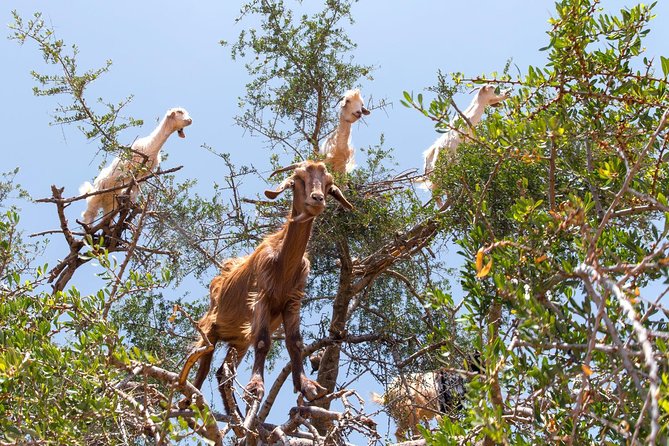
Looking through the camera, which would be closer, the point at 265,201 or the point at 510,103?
the point at 510,103

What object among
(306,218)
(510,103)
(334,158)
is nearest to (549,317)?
(510,103)

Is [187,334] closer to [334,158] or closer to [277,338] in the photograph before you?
[277,338]

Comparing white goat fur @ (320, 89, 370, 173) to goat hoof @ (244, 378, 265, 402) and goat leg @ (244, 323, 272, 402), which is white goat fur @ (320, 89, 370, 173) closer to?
goat leg @ (244, 323, 272, 402)

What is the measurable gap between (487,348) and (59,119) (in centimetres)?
657

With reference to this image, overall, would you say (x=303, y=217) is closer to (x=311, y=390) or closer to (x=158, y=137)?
(x=311, y=390)

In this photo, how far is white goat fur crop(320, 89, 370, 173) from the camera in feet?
36.4

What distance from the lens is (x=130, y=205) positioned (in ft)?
31.0

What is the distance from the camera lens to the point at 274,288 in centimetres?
679

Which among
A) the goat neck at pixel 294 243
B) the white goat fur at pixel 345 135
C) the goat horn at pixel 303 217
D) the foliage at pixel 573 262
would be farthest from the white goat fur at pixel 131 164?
the foliage at pixel 573 262

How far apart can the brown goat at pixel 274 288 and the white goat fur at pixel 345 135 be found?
161 inches

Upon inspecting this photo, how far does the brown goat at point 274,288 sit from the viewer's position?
21.5 ft

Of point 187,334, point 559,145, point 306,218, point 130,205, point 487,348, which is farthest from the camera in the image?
point 130,205

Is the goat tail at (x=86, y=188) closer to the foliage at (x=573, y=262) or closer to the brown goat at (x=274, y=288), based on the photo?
the brown goat at (x=274, y=288)

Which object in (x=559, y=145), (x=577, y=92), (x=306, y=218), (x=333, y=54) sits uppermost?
(x=333, y=54)
